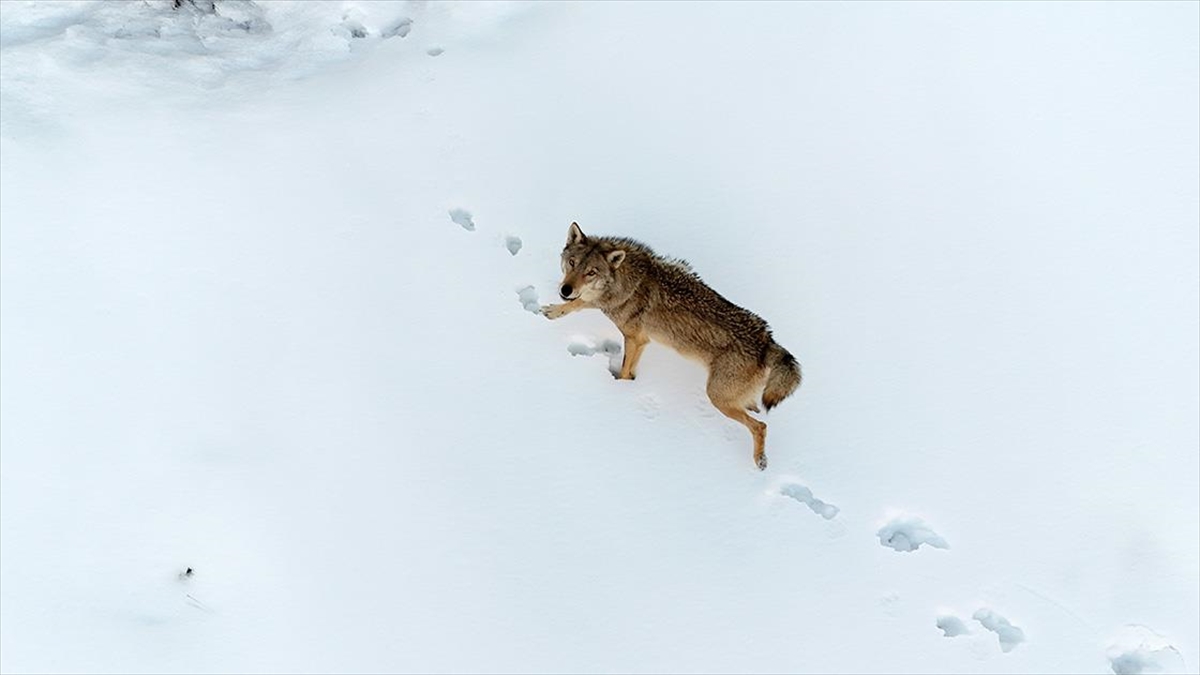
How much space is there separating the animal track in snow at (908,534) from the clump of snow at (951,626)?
1.31 feet

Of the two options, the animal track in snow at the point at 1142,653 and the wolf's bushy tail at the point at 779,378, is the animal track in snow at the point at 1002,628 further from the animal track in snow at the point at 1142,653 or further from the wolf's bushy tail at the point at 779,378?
the wolf's bushy tail at the point at 779,378

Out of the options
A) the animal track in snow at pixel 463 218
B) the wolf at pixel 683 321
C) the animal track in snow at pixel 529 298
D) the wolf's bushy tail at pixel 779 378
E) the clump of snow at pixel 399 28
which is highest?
the clump of snow at pixel 399 28

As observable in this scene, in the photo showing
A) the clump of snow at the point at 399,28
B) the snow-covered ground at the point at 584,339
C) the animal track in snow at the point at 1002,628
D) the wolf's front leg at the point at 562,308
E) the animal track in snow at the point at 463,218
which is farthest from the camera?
the clump of snow at the point at 399,28

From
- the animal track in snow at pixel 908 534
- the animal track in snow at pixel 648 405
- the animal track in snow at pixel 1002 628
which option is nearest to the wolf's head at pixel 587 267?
the animal track in snow at pixel 648 405

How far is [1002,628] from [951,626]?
0.94 feet

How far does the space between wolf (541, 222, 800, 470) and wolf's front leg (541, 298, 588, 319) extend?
10mm

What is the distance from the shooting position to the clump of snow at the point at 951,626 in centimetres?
477

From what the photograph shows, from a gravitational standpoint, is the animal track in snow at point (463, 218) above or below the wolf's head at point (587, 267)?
above

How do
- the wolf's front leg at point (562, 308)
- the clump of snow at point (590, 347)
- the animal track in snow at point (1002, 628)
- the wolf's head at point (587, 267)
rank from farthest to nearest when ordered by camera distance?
1. the clump of snow at point (590, 347)
2. the wolf's front leg at point (562, 308)
3. the wolf's head at point (587, 267)
4. the animal track in snow at point (1002, 628)

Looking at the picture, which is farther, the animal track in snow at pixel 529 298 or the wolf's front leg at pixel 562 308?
the animal track in snow at pixel 529 298

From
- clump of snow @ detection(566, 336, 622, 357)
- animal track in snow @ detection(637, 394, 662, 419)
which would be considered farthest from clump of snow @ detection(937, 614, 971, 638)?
clump of snow @ detection(566, 336, 622, 357)

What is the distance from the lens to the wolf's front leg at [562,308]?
5.56 m

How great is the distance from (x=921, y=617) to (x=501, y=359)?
284 cm

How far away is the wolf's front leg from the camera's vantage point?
5.56 m
